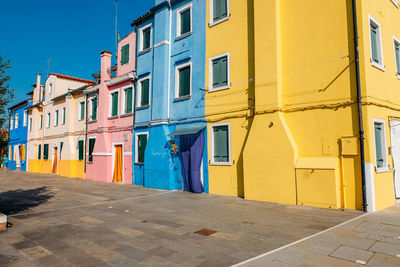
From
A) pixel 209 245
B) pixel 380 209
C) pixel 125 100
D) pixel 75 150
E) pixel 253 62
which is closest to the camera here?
pixel 209 245

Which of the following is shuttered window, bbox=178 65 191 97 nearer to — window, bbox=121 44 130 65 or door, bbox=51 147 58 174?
window, bbox=121 44 130 65

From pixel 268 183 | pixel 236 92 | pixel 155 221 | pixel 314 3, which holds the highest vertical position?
pixel 314 3

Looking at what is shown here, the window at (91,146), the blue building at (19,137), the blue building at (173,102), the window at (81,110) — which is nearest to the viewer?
the blue building at (173,102)

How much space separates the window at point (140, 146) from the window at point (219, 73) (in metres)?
5.62

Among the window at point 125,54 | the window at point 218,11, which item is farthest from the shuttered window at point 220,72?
the window at point 125,54

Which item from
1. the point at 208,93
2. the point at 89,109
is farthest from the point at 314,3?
the point at 89,109

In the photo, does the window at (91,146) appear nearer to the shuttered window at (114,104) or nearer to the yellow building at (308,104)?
the shuttered window at (114,104)

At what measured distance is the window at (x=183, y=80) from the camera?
14.4 meters

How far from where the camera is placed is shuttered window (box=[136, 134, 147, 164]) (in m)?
16.5

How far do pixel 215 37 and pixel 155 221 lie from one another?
928 cm

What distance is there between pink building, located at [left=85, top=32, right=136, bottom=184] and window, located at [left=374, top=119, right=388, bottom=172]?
13.4 m

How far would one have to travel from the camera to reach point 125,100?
736 inches

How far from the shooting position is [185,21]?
15.2m

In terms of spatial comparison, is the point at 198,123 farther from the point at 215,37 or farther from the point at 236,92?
the point at 215,37
